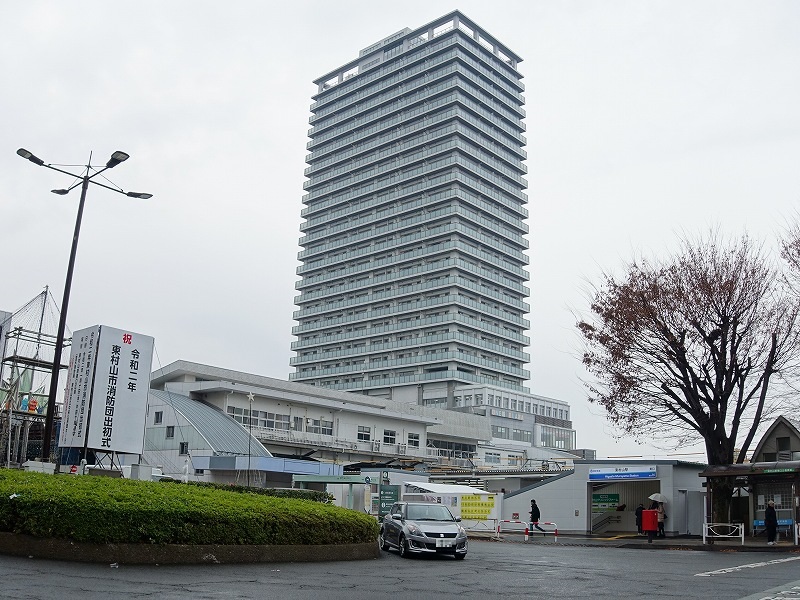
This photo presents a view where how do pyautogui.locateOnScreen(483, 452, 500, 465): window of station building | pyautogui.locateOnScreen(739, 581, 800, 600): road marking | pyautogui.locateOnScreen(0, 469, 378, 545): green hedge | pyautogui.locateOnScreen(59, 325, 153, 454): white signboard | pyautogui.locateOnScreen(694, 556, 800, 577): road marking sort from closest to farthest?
pyautogui.locateOnScreen(739, 581, 800, 600): road marking, pyautogui.locateOnScreen(0, 469, 378, 545): green hedge, pyautogui.locateOnScreen(694, 556, 800, 577): road marking, pyautogui.locateOnScreen(59, 325, 153, 454): white signboard, pyautogui.locateOnScreen(483, 452, 500, 465): window of station building

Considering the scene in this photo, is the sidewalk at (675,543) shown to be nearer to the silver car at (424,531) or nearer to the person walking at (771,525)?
the person walking at (771,525)

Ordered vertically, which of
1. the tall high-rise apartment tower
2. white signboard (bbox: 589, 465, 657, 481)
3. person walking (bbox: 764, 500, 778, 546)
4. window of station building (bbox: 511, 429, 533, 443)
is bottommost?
person walking (bbox: 764, 500, 778, 546)

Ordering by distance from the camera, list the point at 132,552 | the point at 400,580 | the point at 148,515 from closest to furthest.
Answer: the point at 132,552
the point at 148,515
the point at 400,580

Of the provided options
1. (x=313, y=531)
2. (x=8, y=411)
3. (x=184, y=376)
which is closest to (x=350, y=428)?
(x=184, y=376)

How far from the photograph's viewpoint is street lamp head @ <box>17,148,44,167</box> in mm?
18984

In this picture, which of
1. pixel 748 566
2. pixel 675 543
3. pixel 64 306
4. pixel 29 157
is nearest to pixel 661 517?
pixel 675 543

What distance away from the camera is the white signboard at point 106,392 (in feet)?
95.5

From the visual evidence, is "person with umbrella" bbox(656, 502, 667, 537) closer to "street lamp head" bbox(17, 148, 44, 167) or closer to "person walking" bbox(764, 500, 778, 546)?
"person walking" bbox(764, 500, 778, 546)

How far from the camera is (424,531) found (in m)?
21.1

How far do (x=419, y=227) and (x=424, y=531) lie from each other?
11770cm

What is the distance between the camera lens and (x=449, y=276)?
130m

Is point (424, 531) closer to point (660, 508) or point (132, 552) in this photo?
point (132, 552)

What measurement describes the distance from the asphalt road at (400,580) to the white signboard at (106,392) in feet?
45.0

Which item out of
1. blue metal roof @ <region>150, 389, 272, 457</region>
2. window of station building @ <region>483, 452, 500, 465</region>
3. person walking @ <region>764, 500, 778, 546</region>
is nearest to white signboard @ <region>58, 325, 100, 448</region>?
blue metal roof @ <region>150, 389, 272, 457</region>
